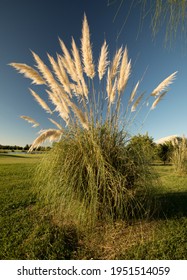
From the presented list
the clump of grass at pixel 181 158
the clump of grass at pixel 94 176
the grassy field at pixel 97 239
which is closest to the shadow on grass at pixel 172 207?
the grassy field at pixel 97 239

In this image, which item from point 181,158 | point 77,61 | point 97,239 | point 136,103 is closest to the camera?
point 97,239

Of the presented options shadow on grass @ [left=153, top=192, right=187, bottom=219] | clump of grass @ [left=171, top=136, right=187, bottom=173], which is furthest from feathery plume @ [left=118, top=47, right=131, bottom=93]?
clump of grass @ [left=171, top=136, right=187, bottom=173]

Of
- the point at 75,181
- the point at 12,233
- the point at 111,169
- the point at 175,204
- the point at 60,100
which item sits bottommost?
the point at 12,233

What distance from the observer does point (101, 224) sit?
2.74 metres

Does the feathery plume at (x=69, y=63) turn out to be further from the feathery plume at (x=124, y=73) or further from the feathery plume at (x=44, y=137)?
the feathery plume at (x=44, y=137)

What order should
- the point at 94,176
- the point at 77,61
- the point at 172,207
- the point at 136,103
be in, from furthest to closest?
1. the point at 172,207
2. the point at 136,103
3. the point at 77,61
4. the point at 94,176

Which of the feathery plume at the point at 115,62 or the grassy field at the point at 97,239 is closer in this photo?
the grassy field at the point at 97,239

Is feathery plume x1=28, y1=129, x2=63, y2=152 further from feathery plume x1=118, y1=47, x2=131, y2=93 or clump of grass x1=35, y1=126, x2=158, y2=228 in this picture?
feathery plume x1=118, y1=47, x2=131, y2=93

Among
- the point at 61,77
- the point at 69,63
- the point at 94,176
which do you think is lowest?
the point at 94,176

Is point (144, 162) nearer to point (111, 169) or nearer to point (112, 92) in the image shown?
point (111, 169)

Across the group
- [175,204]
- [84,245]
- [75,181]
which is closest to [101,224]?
[84,245]

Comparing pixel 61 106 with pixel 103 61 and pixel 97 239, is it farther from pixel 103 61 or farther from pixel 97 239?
pixel 97 239

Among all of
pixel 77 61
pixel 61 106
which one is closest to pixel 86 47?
pixel 77 61
